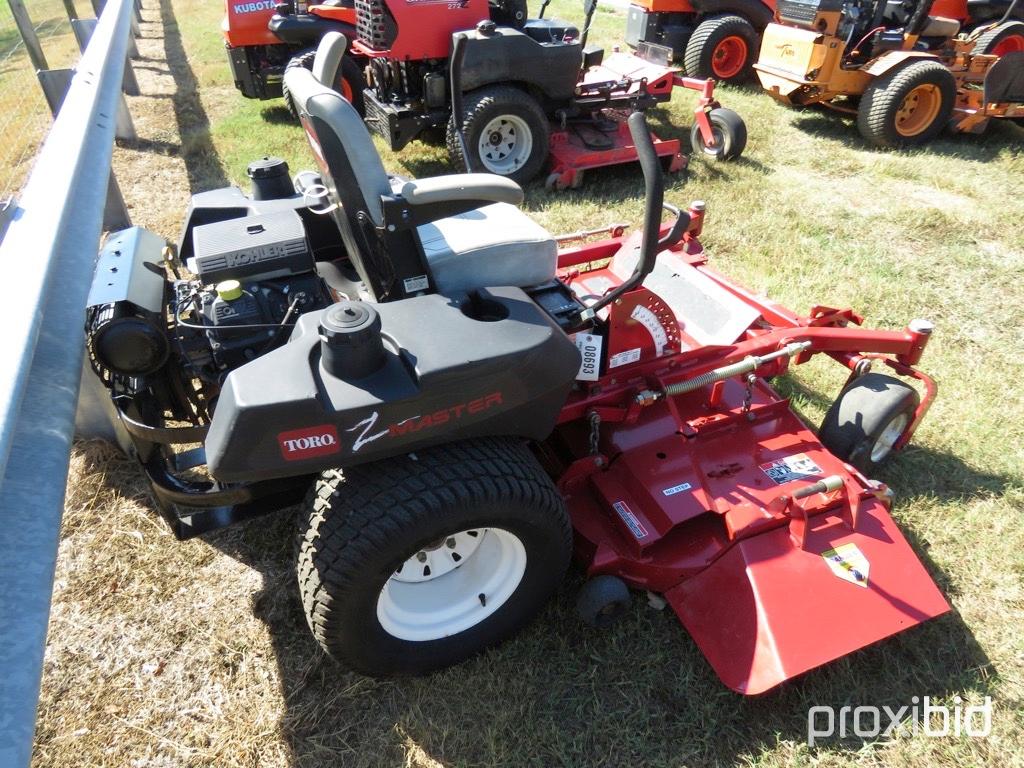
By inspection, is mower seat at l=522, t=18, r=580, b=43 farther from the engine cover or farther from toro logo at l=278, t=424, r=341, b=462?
toro logo at l=278, t=424, r=341, b=462

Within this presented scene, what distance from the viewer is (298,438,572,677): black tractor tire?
1.88 m

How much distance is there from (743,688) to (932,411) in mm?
2138

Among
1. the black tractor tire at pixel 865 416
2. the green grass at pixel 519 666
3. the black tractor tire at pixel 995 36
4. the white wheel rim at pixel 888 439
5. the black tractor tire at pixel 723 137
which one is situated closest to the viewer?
the green grass at pixel 519 666

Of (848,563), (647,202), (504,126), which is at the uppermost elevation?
(647,202)

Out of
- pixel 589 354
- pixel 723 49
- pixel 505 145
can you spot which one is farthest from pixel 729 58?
pixel 589 354

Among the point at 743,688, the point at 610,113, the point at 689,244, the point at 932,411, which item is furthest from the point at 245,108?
the point at 743,688

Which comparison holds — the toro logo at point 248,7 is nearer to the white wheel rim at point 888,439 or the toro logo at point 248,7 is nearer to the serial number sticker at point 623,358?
the serial number sticker at point 623,358

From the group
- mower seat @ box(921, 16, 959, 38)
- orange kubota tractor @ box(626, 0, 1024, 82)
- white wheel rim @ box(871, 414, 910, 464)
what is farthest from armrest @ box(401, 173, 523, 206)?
orange kubota tractor @ box(626, 0, 1024, 82)

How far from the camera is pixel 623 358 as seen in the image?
2615 mm

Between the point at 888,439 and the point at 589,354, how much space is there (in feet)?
4.93

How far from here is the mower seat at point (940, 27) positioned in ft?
22.7

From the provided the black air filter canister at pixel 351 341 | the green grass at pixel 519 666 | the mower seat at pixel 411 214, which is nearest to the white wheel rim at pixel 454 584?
the green grass at pixel 519 666

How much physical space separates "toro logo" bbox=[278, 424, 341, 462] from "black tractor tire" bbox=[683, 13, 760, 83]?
8084mm

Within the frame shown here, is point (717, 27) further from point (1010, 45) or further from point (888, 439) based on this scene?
point (888, 439)
